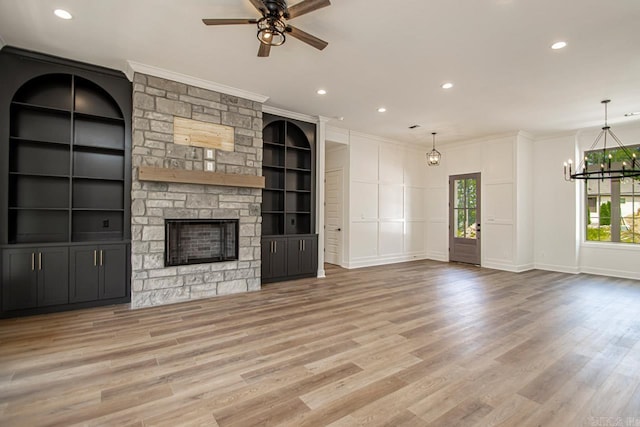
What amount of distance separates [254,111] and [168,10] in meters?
2.27

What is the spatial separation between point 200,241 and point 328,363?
3.01m

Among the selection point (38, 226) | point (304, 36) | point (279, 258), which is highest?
Result: point (304, 36)

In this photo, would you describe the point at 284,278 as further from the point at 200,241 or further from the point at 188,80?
the point at 188,80

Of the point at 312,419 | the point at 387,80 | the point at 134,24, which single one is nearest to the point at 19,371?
the point at 312,419

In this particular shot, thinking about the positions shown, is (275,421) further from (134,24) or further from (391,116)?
(391,116)

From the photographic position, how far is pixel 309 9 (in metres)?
2.60

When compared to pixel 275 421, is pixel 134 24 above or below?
above

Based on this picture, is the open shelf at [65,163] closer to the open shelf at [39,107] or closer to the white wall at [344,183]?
the open shelf at [39,107]

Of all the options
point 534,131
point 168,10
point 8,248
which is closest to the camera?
point 168,10

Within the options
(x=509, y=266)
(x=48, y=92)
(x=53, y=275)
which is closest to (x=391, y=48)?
(x=48, y=92)

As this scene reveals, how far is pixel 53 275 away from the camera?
12.8 ft

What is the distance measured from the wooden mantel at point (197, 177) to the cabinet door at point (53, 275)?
1.42m

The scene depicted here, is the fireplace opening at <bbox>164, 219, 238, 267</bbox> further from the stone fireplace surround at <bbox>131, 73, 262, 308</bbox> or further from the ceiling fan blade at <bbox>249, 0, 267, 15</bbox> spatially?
the ceiling fan blade at <bbox>249, 0, 267, 15</bbox>

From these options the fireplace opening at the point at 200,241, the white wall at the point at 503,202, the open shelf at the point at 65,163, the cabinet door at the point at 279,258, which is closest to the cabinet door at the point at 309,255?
the cabinet door at the point at 279,258
